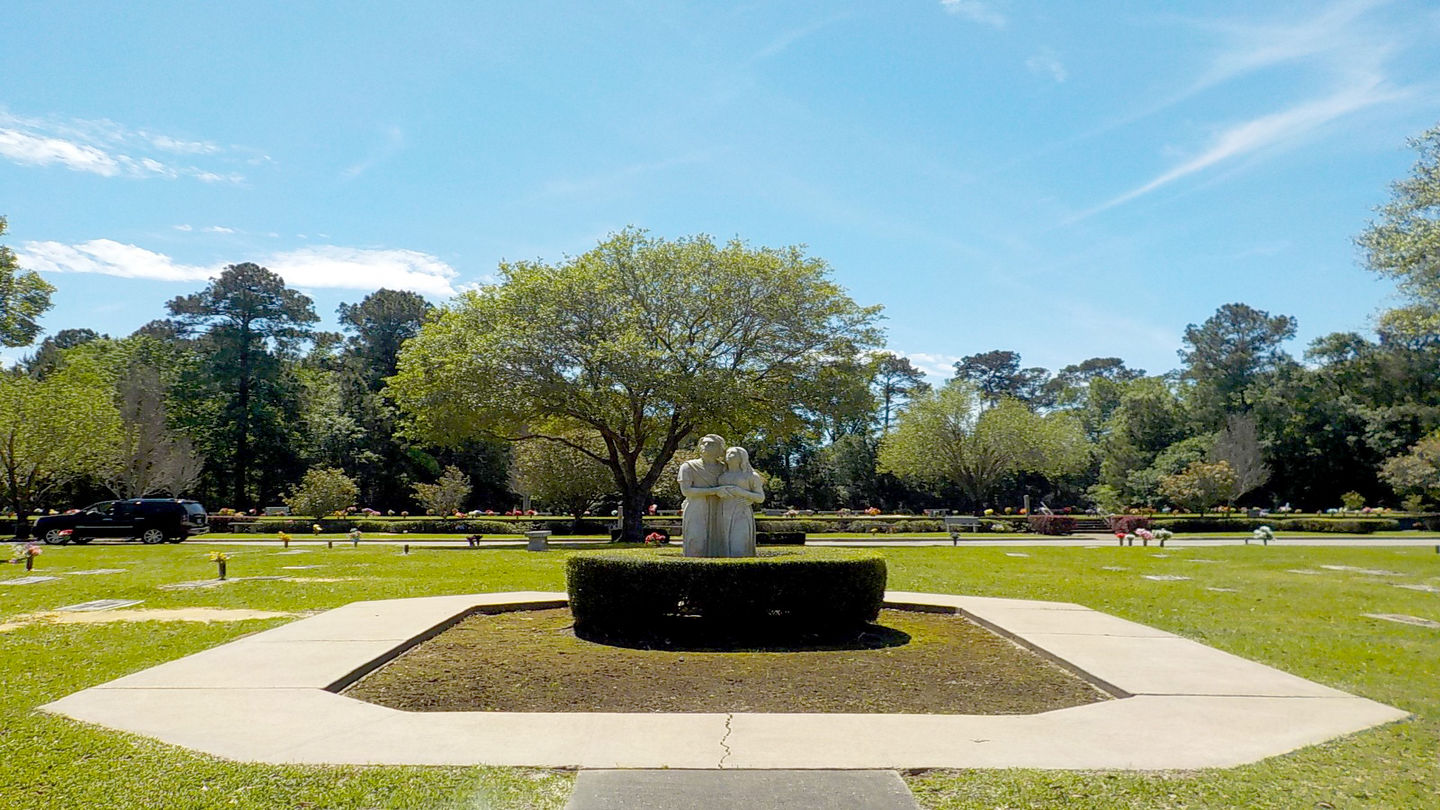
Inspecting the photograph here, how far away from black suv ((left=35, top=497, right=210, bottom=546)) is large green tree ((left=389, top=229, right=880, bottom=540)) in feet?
26.7

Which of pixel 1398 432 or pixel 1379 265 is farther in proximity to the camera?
pixel 1398 432

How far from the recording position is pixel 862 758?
4512 millimetres

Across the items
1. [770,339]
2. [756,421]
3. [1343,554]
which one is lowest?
[1343,554]

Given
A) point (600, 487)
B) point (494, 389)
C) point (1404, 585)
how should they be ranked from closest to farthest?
point (1404, 585)
point (494, 389)
point (600, 487)

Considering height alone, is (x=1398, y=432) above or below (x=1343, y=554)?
above

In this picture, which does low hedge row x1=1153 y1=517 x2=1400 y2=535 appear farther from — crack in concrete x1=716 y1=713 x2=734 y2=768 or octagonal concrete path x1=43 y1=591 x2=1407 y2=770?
crack in concrete x1=716 y1=713 x2=734 y2=768

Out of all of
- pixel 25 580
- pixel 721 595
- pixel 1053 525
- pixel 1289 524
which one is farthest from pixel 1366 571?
pixel 25 580

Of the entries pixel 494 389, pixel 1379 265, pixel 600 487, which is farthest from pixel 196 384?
pixel 1379 265

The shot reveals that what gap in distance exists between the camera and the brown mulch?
5.86 m

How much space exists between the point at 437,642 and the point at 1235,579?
45.1 feet

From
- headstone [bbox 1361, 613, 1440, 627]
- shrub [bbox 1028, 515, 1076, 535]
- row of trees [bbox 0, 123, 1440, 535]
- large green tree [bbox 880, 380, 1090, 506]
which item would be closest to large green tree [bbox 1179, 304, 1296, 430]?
row of trees [bbox 0, 123, 1440, 535]

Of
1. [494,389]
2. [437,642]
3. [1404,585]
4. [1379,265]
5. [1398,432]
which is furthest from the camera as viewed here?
[1398,432]

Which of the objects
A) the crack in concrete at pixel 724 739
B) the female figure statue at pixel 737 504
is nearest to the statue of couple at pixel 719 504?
the female figure statue at pixel 737 504

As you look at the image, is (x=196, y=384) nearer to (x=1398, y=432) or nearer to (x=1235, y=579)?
(x=1235, y=579)
